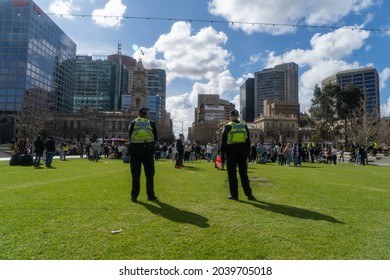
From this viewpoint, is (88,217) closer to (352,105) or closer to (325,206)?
(325,206)

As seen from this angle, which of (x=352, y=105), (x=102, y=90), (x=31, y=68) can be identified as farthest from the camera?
(x=102, y=90)

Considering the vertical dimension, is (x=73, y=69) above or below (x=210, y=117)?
above

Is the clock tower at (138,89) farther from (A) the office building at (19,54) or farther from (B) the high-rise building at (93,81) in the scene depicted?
(B) the high-rise building at (93,81)

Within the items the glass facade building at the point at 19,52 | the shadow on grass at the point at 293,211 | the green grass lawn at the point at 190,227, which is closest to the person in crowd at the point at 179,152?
the green grass lawn at the point at 190,227

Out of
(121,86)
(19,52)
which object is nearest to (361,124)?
(19,52)

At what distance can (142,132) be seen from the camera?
622cm

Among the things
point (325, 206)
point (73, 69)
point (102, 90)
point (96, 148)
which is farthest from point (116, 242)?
point (102, 90)

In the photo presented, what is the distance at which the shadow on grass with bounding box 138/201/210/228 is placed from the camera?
4211 millimetres

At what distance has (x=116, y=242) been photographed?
11.0ft

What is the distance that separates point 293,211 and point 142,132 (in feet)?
11.4

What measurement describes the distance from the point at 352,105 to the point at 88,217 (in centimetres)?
5971

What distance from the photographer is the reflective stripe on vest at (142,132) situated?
20.3 ft

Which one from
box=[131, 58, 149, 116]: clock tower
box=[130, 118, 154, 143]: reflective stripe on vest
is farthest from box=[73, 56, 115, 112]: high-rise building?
box=[130, 118, 154, 143]: reflective stripe on vest

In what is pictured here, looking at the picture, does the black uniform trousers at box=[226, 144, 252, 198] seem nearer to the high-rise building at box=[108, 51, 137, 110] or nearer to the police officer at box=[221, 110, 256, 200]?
the police officer at box=[221, 110, 256, 200]
